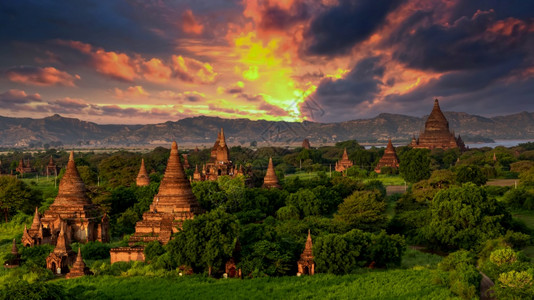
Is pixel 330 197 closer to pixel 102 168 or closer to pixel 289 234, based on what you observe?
pixel 289 234

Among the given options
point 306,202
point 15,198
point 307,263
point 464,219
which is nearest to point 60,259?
point 307,263

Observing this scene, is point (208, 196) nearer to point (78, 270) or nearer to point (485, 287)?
point (78, 270)

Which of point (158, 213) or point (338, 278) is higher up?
point (158, 213)

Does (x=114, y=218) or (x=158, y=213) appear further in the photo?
(x=114, y=218)

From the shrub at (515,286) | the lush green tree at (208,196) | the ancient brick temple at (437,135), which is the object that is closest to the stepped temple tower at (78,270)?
the lush green tree at (208,196)

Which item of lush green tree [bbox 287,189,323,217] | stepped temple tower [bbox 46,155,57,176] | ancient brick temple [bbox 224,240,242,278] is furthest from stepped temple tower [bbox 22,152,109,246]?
stepped temple tower [bbox 46,155,57,176]

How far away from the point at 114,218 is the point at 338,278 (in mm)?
30053

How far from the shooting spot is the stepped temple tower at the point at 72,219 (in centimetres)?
4041

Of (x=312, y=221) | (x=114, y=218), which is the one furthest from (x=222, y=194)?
(x=312, y=221)

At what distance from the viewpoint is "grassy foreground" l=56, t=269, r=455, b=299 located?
88.7 feet

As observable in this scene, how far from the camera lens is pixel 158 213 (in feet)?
130

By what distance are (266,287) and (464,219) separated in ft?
68.4

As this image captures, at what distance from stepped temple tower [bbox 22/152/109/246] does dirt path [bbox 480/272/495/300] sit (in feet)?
99.8

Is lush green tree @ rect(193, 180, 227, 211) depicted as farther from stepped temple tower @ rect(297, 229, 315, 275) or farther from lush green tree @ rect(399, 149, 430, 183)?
lush green tree @ rect(399, 149, 430, 183)
